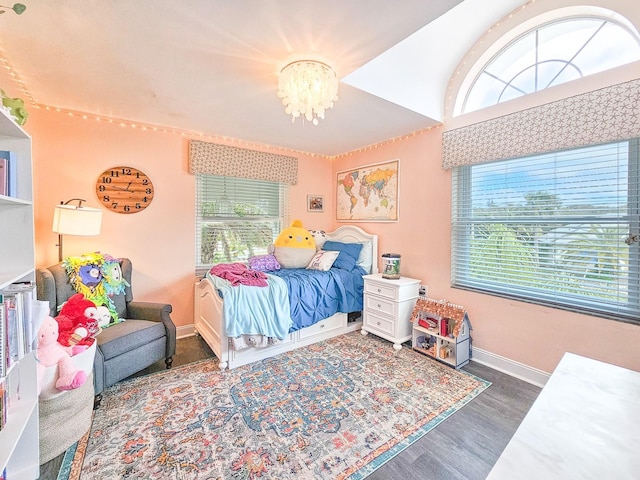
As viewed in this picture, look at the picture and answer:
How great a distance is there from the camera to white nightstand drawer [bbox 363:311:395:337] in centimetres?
297

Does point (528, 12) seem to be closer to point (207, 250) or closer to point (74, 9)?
point (74, 9)

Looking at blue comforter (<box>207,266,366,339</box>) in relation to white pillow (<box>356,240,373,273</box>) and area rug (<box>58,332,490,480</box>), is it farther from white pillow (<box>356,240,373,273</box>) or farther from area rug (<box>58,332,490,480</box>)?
area rug (<box>58,332,490,480</box>)

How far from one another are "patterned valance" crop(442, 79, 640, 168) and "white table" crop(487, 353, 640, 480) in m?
1.62

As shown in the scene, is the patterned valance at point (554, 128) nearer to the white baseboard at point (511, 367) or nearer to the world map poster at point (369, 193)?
the world map poster at point (369, 193)

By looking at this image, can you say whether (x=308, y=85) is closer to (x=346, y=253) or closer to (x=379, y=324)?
(x=346, y=253)

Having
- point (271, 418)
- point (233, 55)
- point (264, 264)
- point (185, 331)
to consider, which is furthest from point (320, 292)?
point (233, 55)

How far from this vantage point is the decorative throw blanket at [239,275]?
104 inches

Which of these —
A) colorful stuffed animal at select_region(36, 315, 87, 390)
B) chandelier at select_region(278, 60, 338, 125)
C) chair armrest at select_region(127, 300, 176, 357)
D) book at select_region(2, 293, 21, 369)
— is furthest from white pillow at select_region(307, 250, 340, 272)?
book at select_region(2, 293, 21, 369)

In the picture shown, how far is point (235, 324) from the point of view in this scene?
243cm

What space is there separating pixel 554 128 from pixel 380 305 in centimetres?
214

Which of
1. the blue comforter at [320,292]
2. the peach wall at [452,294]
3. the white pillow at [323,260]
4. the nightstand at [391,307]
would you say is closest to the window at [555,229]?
the peach wall at [452,294]

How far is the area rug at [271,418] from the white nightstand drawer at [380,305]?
466 millimetres

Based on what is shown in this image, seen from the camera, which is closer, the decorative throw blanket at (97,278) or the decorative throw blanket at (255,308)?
the decorative throw blanket at (97,278)

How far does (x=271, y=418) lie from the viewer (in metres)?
1.88
